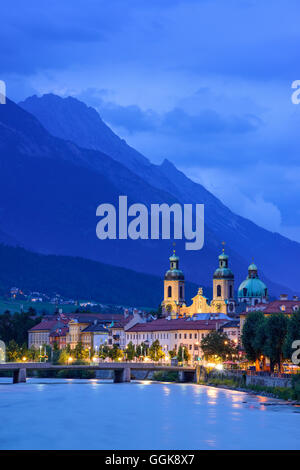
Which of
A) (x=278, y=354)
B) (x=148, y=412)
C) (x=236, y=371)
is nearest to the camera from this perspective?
(x=148, y=412)

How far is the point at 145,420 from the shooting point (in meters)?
88.4

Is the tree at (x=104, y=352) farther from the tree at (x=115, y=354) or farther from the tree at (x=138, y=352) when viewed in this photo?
the tree at (x=138, y=352)

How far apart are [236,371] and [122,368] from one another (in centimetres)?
2226

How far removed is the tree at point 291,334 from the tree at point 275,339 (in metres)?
9.20

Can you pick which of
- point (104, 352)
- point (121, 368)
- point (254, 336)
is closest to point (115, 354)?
point (104, 352)

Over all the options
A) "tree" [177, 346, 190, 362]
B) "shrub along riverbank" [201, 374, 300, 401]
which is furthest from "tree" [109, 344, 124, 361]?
"shrub along riverbank" [201, 374, 300, 401]

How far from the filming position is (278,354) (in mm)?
122250

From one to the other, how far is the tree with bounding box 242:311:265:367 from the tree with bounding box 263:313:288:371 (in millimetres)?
2441

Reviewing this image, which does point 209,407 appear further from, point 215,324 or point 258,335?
point 215,324

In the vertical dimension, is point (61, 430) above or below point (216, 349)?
below

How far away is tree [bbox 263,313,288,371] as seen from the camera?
399ft

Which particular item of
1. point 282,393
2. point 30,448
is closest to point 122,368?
point 282,393

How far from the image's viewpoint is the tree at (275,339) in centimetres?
12175

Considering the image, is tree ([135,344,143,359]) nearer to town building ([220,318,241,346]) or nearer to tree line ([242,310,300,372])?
town building ([220,318,241,346])
